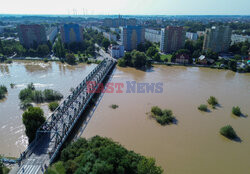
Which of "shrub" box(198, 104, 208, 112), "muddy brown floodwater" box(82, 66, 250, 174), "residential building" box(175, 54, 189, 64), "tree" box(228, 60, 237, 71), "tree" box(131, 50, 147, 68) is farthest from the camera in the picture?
"residential building" box(175, 54, 189, 64)

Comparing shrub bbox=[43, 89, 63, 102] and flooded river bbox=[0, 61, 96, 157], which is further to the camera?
shrub bbox=[43, 89, 63, 102]

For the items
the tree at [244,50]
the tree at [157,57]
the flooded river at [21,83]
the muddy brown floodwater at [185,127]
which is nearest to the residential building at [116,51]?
the flooded river at [21,83]

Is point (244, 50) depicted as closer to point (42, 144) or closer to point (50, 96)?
point (50, 96)

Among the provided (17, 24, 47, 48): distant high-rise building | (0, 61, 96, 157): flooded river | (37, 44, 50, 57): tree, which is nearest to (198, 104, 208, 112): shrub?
(0, 61, 96, 157): flooded river

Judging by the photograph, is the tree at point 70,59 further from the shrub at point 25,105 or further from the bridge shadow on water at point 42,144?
the bridge shadow on water at point 42,144

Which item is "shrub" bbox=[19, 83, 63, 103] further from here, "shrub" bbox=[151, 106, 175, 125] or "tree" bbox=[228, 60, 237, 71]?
"tree" bbox=[228, 60, 237, 71]

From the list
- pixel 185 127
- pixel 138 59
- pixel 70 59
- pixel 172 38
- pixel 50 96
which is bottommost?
pixel 185 127

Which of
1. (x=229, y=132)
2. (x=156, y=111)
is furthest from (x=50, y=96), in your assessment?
(x=229, y=132)
